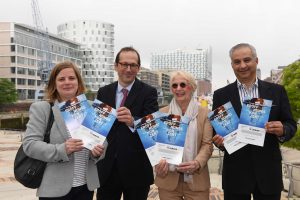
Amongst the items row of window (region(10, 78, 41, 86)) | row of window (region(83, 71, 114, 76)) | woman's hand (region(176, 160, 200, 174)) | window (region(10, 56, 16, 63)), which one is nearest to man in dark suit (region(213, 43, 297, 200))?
woman's hand (region(176, 160, 200, 174))

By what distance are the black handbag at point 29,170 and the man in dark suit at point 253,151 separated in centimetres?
165

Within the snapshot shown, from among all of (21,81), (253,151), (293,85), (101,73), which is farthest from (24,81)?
(253,151)

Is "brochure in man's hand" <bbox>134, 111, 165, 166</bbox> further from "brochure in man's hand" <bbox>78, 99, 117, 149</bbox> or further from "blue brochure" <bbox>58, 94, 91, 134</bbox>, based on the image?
"blue brochure" <bbox>58, 94, 91, 134</bbox>

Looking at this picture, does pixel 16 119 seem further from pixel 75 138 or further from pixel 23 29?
pixel 75 138

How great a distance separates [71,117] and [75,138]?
0.20 m

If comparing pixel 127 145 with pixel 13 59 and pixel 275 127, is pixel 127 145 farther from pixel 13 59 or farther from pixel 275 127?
pixel 13 59

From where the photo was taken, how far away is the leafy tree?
293 inches

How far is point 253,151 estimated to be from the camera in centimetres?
348

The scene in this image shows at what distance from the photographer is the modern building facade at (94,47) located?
388 feet

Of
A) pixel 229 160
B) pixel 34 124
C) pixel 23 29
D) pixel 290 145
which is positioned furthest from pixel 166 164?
pixel 23 29

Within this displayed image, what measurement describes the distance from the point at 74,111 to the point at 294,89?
5.67 metres

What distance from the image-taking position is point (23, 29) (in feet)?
264

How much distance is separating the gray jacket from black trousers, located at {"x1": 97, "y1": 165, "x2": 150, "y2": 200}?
31.0 inches

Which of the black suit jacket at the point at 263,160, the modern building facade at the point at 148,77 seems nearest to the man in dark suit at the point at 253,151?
the black suit jacket at the point at 263,160
